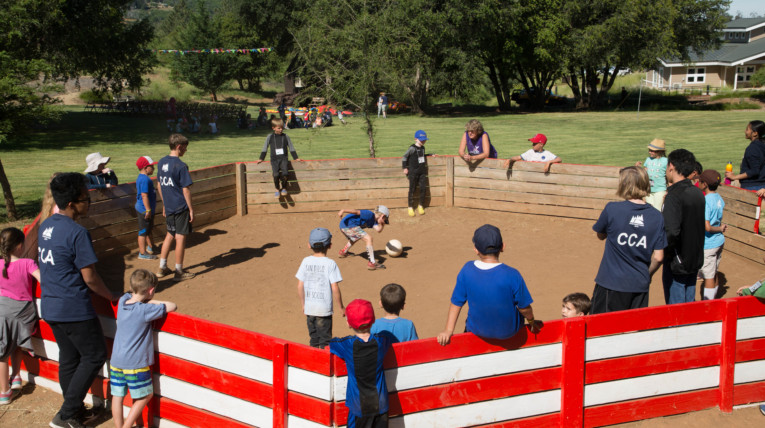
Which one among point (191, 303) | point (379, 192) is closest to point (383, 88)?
point (379, 192)

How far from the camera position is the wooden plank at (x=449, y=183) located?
14039 millimetres

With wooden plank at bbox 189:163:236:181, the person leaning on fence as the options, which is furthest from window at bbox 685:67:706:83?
wooden plank at bbox 189:163:236:181

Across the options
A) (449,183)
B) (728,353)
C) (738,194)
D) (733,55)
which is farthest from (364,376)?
(733,55)

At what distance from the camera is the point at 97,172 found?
10.5m

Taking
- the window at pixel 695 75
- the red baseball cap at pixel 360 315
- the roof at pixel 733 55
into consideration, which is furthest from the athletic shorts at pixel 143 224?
the window at pixel 695 75

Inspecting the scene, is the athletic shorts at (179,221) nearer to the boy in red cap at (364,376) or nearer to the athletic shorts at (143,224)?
the athletic shorts at (143,224)

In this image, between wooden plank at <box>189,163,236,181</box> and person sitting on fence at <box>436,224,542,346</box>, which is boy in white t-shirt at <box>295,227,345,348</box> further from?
wooden plank at <box>189,163,236,181</box>

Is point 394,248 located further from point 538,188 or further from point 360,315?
point 360,315

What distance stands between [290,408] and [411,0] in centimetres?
3081

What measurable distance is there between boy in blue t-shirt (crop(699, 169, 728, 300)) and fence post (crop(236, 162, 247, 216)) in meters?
8.93

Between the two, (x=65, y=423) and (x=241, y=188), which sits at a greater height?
(x=241, y=188)

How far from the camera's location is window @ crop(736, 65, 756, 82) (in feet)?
209

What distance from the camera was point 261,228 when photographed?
12719 mm

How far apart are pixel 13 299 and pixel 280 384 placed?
2.98m
